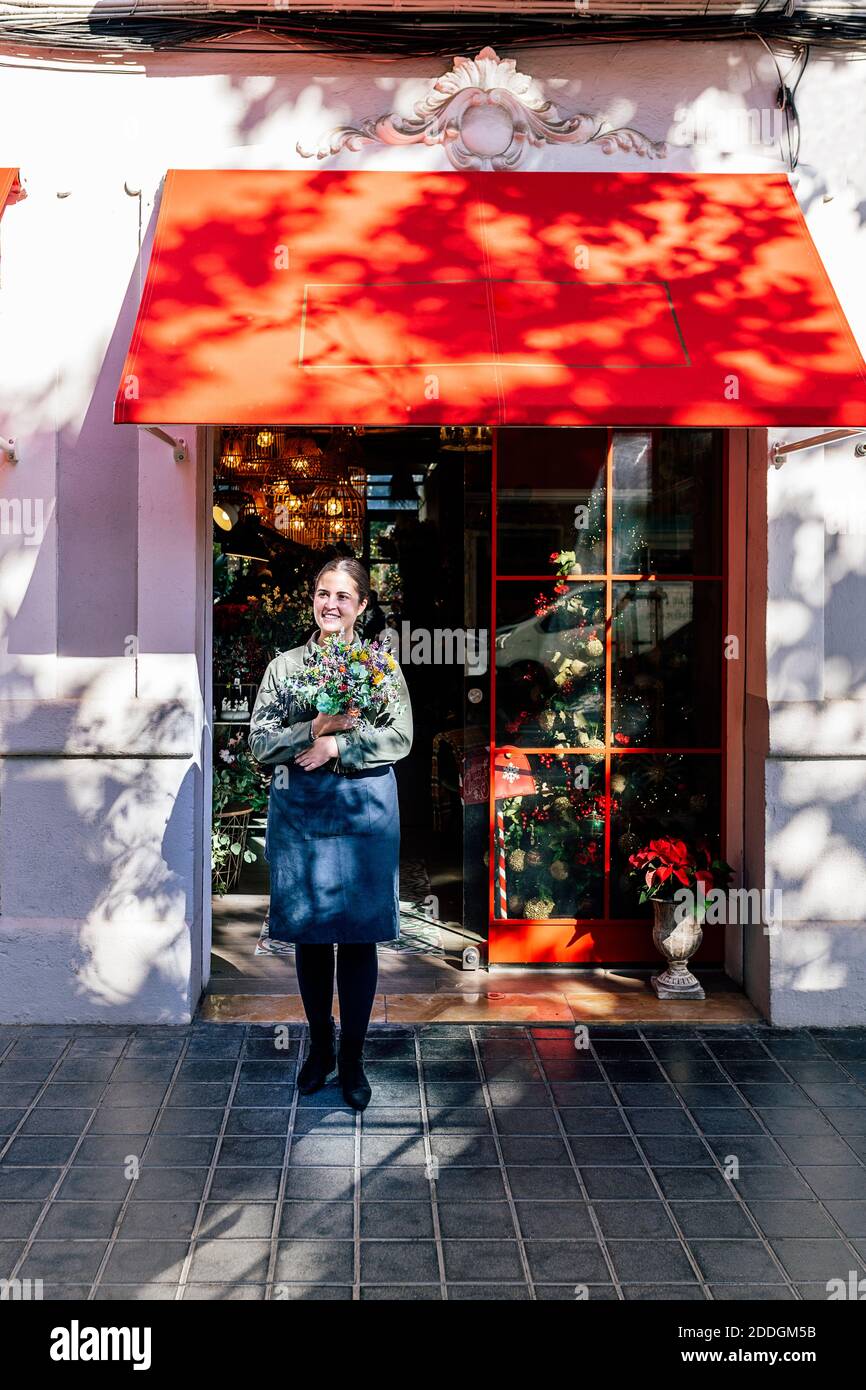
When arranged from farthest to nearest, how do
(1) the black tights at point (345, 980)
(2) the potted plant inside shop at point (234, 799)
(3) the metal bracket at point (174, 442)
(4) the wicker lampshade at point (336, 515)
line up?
(4) the wicker lampshade at point (336, 515) < (2) the potted plant inside shop at point (234, 799) < (3) the metal bracket at point (174, 442) < (1) the black tights at point (345, 980)

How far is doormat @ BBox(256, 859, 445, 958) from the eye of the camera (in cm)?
671

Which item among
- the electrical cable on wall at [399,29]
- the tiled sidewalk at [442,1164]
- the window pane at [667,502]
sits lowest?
the tiled sidewalk at [442,1164]

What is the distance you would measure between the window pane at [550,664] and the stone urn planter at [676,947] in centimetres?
101

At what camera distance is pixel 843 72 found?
561 cm

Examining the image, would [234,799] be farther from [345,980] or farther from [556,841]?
[345,980]

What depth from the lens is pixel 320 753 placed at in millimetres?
4469

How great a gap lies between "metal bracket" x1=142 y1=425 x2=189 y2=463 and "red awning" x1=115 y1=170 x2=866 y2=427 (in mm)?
437

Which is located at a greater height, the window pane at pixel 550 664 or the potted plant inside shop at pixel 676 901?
the window pane at pixel 550 664

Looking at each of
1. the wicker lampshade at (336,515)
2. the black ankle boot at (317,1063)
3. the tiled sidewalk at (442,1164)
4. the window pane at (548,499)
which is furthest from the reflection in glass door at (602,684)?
the wicker lampshade at (336,515)

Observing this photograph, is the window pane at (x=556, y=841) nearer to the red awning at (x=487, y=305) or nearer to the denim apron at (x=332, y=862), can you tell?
the denim apron at (x=332, y=862)

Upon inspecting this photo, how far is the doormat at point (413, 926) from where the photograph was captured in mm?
6715

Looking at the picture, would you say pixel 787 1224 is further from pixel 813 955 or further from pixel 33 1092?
pixel 33 1092

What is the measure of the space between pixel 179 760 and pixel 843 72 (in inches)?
187

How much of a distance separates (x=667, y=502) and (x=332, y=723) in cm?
267
